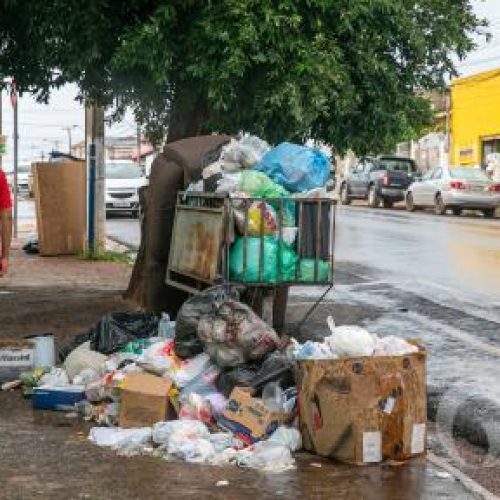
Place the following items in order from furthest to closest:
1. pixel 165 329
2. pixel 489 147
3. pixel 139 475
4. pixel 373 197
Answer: pixel 489 147
pixel 373 197
pixel 165 329
pixel 139 475

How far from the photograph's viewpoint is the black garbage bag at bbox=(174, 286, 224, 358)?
21.6 ft

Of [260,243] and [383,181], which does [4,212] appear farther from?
[383,181]

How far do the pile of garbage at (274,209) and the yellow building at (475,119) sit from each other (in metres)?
34.3

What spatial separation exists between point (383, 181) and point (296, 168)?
96.5 ft

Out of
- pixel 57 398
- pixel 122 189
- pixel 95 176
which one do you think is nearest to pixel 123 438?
pixel 57 398

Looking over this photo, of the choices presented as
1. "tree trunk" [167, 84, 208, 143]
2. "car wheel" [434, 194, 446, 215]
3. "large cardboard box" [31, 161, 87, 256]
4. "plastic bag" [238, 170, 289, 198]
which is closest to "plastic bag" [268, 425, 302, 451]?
"plastic bag" [238, 170, 289, 198]

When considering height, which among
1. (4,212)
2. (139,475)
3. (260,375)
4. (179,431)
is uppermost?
(4,212)

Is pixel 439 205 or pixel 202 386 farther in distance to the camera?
pixel 439 205

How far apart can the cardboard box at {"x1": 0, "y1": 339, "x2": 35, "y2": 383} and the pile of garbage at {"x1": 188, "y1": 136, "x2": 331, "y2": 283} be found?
155cm

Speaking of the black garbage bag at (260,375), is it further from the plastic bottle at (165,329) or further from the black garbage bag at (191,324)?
the plastic bottle at (165,329)

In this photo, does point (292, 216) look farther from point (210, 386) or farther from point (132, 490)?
point (132, 490)

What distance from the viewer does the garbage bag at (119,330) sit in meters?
7.48

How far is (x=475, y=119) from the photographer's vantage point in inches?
1704

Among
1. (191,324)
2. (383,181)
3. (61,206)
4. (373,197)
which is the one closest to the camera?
(191,324)
